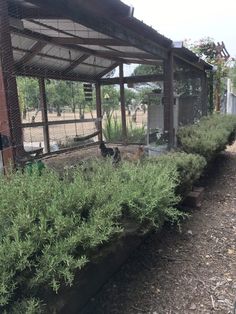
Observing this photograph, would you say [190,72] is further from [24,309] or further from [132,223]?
[24,309]

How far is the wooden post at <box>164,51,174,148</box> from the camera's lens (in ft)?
20.0

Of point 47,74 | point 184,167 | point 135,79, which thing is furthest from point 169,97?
point 135,79

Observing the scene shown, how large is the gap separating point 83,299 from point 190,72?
292 inches

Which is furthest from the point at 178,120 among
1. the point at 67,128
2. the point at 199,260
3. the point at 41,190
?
the point at 41,190

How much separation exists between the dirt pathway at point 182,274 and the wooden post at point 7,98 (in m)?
1.27

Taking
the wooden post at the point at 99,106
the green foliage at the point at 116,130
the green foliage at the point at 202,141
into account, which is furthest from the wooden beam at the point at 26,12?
the green foliage at the point at 116,130

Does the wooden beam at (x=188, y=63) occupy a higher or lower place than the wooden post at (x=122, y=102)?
higher

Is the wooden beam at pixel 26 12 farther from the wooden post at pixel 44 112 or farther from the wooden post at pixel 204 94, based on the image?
the wooden post at pixel 204 94

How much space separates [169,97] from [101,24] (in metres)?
2.37

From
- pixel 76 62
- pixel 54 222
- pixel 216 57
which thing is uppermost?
pixel 216 57

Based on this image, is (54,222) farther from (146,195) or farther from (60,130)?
(60,130)

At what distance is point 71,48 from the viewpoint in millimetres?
7082

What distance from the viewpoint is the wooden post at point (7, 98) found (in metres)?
2.56

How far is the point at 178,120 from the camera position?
7.36 m
